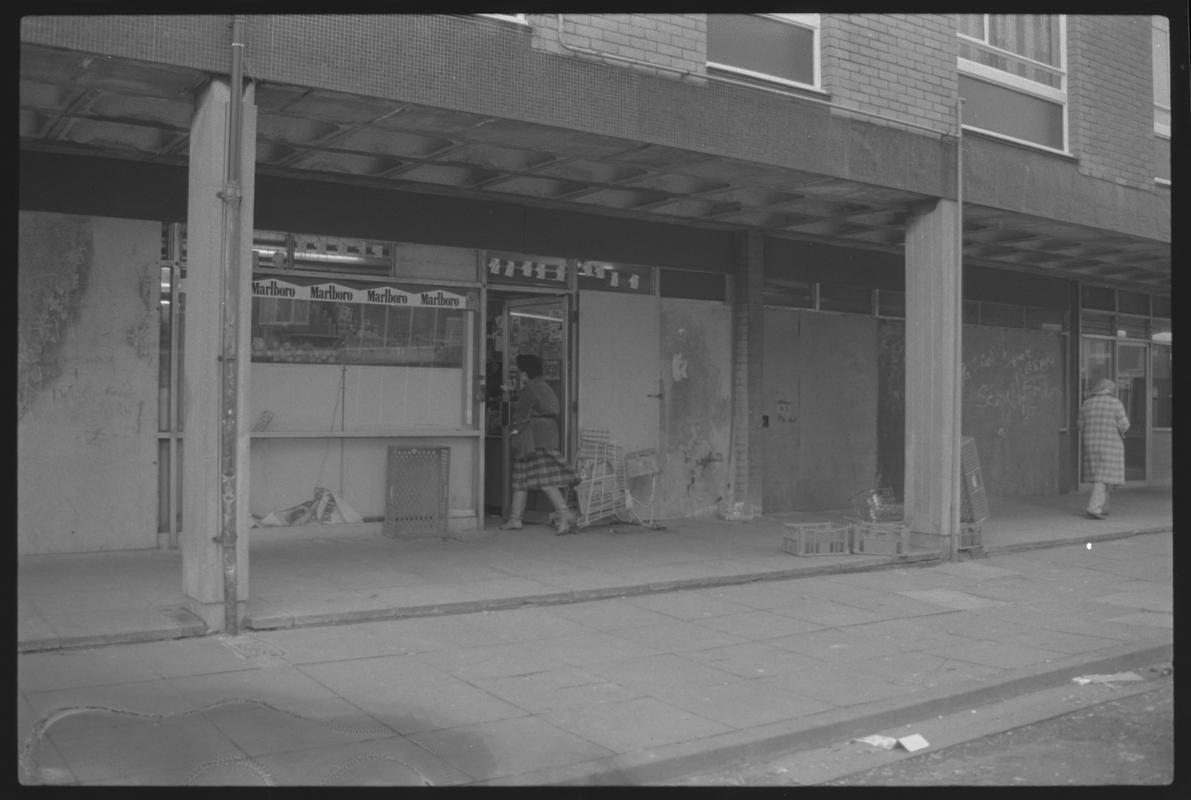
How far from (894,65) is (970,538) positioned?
4810 millimetres

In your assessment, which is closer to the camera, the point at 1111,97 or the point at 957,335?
the point at 957,335

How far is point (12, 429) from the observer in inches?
240

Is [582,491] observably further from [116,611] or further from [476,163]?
[116,611]

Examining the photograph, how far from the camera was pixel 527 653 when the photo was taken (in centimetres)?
729

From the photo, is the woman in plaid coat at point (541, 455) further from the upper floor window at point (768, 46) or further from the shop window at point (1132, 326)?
the shop window at point (1132, 326)

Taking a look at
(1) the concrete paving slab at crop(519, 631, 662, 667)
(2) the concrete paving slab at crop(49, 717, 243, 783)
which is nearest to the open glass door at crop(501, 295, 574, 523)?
(1) the concrete paving slab at crop(519, 631, 662, 667)

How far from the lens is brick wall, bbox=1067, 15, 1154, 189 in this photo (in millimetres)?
13000

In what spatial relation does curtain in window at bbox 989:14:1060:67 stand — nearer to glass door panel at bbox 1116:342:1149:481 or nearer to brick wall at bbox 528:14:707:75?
brick wall at bbox 528:14:707:75

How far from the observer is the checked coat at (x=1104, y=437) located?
1444cm

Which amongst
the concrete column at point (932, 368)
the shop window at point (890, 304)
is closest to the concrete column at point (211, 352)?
the concrete column at point (932, 368)

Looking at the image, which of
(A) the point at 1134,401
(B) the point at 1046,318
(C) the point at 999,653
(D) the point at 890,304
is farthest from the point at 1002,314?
(C) the point at 999,653

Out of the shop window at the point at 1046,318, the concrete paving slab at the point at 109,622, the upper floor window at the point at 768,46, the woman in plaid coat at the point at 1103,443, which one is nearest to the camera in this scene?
the concrete paving slab at the point at 109,622

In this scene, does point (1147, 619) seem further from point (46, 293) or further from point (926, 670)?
point (46, 293)

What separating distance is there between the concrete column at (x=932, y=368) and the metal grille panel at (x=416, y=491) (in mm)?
4766
